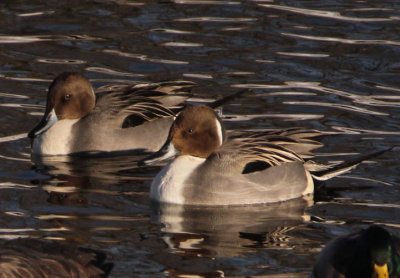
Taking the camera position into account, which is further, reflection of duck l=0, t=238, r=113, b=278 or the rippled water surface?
the rippled water surface

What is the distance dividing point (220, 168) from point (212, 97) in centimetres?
274

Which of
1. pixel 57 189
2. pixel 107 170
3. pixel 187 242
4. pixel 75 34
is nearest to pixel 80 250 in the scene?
pixel 187 242

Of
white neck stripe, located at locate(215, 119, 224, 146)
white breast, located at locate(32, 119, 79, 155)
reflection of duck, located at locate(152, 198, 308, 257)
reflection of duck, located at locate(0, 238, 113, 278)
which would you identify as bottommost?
reflection of duck, located at locate(152, 198, 308, 257)

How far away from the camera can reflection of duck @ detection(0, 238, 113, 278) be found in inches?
275

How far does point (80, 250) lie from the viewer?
25.0 ft

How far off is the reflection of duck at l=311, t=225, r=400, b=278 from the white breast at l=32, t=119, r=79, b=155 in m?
4.34

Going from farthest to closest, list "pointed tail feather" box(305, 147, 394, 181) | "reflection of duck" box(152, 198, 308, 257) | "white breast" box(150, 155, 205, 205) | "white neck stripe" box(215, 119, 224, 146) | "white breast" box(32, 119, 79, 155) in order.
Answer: "white breast" box(32, 119, 79, 155), "pointed tail feather" box(305, 147, 394, 181), "white neck stripe" box(215, 119, 224, 146), "white breast" box(150, 155, 205, 205), "reflection of duck" box(152, 198, 308, 257)

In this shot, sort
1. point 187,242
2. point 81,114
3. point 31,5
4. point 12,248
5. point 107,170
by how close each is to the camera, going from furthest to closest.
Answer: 1. point 31,5
2. point 81,114
3. point 107,170
4. point 187,242
5. point 12,248

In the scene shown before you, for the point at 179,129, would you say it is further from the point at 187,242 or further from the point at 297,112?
the point at 297,112

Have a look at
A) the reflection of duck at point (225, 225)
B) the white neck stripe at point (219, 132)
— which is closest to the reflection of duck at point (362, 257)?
the reflection of duck at point (225, 225)

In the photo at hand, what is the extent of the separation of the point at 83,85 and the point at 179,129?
1681mm

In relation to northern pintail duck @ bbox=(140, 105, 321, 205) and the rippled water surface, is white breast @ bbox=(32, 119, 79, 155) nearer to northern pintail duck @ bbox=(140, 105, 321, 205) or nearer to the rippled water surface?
the rippled water surface

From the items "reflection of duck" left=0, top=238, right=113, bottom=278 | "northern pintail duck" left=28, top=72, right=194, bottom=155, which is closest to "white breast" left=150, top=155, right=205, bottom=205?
"northern pintail duck" left=28, top=72, right=194, bottom=155

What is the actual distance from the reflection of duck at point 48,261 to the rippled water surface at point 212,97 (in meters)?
0.47
